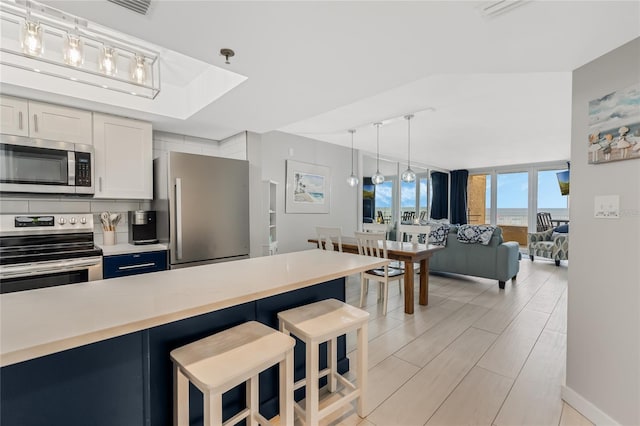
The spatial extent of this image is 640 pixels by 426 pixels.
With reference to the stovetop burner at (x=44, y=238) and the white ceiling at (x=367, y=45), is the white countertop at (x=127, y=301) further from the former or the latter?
the stovetop burner at (x=44, y=238)

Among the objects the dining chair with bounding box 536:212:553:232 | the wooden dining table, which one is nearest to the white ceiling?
the wooden dining table

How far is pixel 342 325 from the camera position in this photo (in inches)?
57.2

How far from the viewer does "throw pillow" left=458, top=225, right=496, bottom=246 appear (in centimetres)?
422

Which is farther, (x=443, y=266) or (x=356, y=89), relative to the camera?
(x=443, y=266)

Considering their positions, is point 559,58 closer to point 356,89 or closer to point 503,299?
point 356,89

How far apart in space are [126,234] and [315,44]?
113 inches

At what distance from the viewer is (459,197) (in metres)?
8.73

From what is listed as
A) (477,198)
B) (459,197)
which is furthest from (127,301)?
(477,198)

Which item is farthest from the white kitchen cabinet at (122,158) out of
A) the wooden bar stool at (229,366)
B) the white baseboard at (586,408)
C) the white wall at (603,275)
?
the white baseboard at (586,408)

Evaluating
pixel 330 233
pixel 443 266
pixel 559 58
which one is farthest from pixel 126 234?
pixel 443 266

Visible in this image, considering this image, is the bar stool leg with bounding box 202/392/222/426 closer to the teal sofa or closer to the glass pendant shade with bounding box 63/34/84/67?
the glass pendant shade with bounding box 63/34/84/67

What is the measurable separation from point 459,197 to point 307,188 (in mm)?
5841

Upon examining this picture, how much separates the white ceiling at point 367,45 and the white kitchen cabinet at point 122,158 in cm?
15

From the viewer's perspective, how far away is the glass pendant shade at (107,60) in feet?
4.91
